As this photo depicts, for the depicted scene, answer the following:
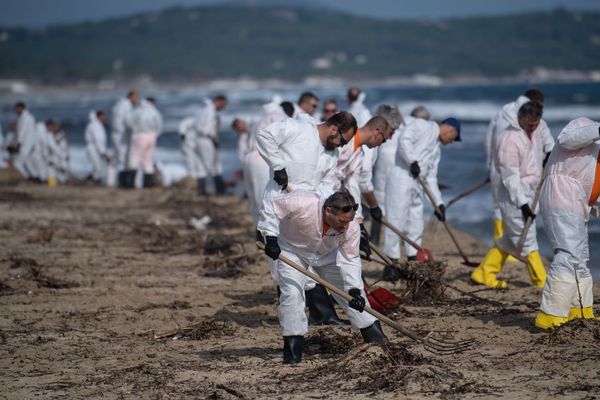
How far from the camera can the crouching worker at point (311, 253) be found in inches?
268

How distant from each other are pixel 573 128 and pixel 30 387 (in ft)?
15.3

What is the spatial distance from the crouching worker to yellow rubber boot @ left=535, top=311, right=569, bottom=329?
1.62 m

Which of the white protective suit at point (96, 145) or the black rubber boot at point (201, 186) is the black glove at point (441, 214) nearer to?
the black rubber boot at point (201, 186)

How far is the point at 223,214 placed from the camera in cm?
1695

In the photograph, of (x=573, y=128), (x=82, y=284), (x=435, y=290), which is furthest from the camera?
(x=82, y=284)

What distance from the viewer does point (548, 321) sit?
7871 millimetres

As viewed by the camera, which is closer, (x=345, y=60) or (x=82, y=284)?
(x=82, y=284)

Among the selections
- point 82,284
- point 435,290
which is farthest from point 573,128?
point 82,284

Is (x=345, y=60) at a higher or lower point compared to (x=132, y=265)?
higher

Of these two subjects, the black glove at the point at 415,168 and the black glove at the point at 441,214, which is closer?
the black glove at the point at 415,168

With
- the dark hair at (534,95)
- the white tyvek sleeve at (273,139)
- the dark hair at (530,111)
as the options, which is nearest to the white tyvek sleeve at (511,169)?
the dark hair at (530,111)

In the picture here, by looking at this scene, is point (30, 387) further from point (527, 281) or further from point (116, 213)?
point (116, 213)

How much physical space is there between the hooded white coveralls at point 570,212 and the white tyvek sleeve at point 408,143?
2570 mm

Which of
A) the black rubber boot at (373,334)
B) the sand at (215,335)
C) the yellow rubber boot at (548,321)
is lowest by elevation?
the sand at (215,335)
